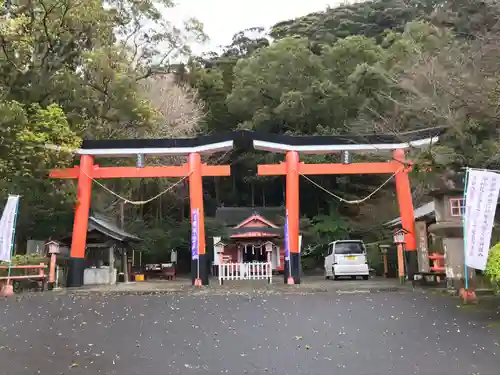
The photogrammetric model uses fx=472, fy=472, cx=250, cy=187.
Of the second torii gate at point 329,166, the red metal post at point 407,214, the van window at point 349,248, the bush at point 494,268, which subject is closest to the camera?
the bush at point 494,268

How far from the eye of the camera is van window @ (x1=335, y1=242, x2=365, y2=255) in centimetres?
1758

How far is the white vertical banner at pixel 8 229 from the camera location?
12.2 m

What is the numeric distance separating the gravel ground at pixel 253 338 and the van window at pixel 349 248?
803cm

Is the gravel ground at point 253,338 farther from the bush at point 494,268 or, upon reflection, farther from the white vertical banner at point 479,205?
the white vertical banner at point 479,205

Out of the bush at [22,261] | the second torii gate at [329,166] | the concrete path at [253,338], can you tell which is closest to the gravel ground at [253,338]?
→ the concrete path at [253,338]

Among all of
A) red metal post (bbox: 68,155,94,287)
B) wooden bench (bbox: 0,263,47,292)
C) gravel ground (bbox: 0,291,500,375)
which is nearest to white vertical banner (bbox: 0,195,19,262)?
wooden bench (bbox: 0,263,47,292)

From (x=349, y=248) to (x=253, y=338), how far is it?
1253 cm

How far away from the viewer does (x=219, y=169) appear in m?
15.3

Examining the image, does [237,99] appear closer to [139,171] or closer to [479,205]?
[139,171]

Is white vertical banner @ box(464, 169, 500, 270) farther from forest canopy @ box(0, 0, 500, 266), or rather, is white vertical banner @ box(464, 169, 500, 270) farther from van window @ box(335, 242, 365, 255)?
van window @ box(335, 242, 365, 255)

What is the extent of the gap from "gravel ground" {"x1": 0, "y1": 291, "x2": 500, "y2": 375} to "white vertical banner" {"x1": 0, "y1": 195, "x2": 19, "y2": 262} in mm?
3279

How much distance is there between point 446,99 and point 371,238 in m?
16.5

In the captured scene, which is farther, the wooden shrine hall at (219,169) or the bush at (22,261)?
the wooden shrine hall at (219,169)

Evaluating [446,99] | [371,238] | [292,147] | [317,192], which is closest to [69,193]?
[292,147]
